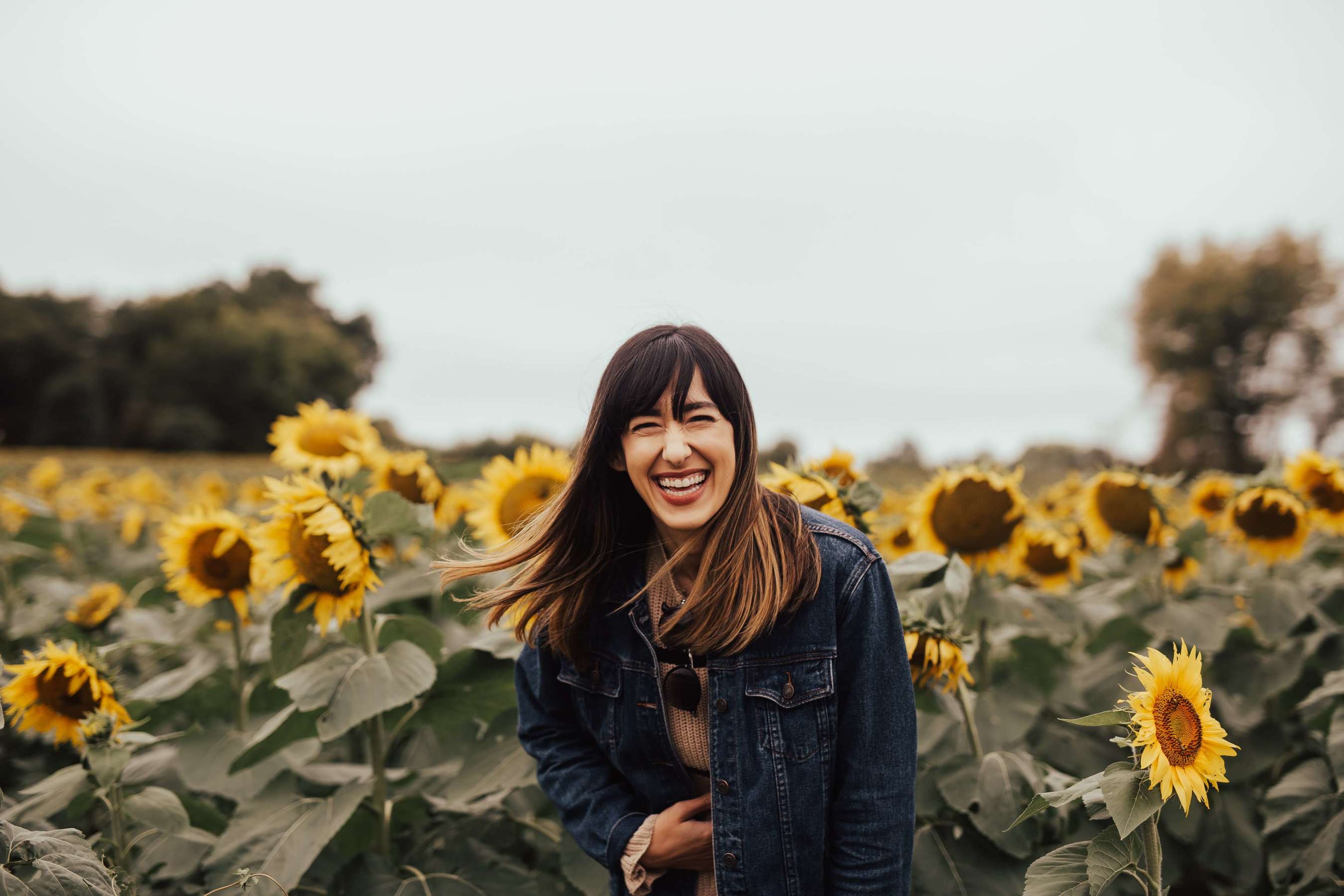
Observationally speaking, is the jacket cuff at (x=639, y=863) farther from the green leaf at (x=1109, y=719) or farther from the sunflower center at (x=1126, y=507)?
the sunflower center at (x=1126, y=507)

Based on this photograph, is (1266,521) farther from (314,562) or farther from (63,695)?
(63,695)

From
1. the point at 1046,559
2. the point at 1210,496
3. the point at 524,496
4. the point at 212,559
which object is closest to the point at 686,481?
the point at 524,496

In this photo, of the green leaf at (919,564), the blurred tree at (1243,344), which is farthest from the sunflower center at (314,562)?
the blurred tree at (1243,344)

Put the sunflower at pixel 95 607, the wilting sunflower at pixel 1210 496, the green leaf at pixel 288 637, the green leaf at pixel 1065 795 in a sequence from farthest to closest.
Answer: the wilting sunflower at pixel 1210 496 < the sunflower at pixel 95 607 < the green leaf at pixel 288 637 < the green leaf at pixel 1065 795

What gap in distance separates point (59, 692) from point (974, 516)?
9.17 feet

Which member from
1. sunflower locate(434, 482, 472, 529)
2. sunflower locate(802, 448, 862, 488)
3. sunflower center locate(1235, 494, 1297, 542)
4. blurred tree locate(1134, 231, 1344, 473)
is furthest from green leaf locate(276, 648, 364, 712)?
blurred tree locate(1134, 231, 1344, 473)

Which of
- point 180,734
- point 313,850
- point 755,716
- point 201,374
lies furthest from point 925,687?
point 201,374

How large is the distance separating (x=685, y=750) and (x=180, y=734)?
170 cm

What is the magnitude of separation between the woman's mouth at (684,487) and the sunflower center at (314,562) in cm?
104

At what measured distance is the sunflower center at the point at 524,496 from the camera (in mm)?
3523

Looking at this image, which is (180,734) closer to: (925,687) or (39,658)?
(39,658)

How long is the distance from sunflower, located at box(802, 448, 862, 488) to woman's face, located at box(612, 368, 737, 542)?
2.67 feet

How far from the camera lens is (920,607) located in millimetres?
2428

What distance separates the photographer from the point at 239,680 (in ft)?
10.1
